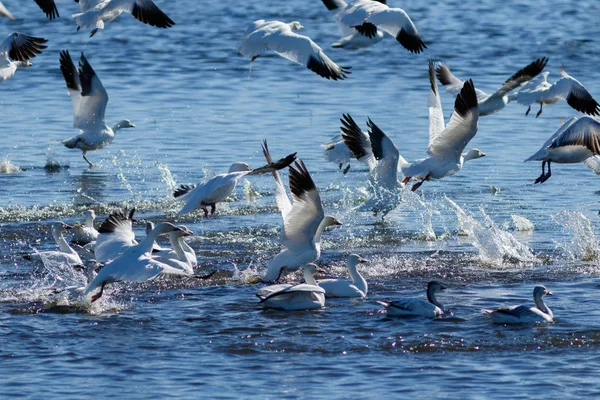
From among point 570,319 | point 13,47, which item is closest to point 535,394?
point 570,319

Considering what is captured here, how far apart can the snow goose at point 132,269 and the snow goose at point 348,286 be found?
1.18 m

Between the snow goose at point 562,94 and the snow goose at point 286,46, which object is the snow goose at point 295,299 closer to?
the snow goose at point 286,46

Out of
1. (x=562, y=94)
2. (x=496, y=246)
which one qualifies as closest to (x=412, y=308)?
(x=496, y=246)

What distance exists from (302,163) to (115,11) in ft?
17.9

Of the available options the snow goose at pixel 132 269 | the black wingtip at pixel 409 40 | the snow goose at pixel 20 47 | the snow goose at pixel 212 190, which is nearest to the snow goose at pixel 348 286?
the snow goose at pixel 212 190

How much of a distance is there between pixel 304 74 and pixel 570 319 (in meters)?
16.7

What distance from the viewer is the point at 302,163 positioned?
9312 mm

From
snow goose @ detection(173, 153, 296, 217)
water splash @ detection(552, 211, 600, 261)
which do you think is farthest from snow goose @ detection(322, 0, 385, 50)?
water splash @ detection(552, 211, 600, 261)

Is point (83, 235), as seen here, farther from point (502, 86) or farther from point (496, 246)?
point (502, 86)

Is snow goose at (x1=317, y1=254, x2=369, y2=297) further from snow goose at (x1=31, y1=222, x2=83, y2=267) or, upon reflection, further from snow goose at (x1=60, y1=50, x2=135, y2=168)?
snow goose at (x1=60, y1=50, x2=135, y2=168)

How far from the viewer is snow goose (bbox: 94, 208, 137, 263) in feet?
33.0

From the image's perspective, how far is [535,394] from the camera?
7.55m

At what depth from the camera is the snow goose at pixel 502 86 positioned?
13.9m

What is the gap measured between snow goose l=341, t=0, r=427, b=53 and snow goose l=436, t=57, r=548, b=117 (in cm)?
127
